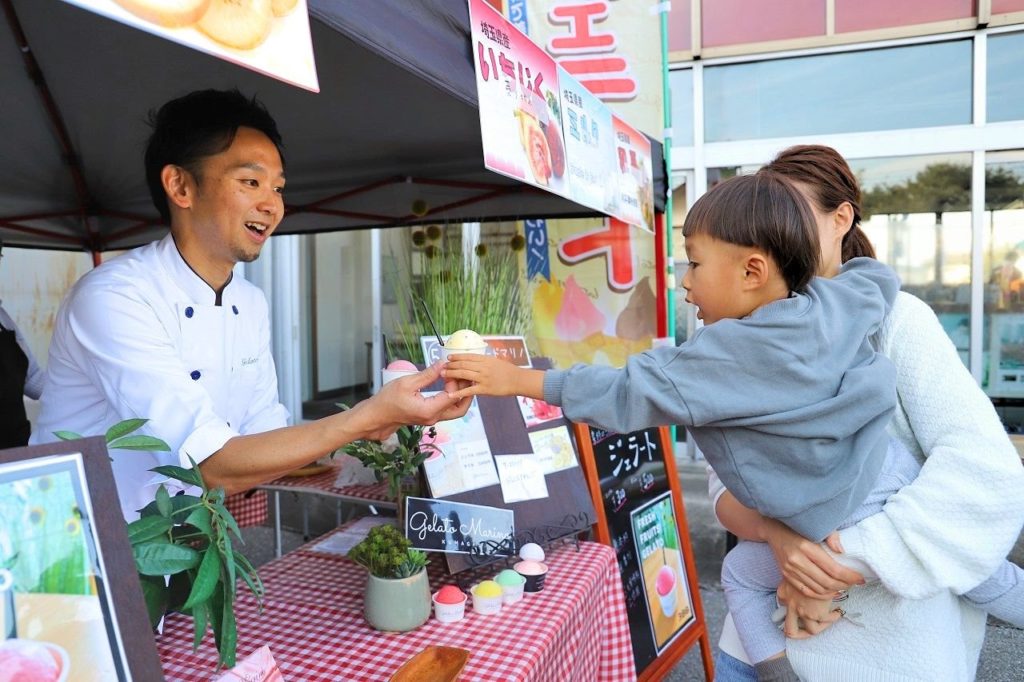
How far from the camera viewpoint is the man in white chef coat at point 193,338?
4.47 ft

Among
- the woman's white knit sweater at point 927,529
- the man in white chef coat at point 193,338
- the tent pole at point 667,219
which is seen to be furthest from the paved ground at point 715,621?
the man in white chef coat at point 193,338

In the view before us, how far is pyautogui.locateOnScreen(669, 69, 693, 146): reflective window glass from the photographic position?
6066 mm

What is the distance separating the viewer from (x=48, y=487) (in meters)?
0.67

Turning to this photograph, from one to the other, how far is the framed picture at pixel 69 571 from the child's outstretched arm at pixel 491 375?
2.42 feet

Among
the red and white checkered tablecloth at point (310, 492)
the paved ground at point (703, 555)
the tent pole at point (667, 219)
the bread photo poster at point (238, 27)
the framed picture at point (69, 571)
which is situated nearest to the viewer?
the framed picture at point (69, 571)

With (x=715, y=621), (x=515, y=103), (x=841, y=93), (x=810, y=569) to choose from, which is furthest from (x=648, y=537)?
(x=841, y=93)

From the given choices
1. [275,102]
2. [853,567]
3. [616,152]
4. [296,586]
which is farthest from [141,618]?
[616,152]

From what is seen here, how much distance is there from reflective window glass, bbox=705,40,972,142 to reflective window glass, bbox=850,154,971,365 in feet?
1.17

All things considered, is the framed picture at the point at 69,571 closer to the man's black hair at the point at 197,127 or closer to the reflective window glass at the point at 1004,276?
the man's black hair at the point at 197,127

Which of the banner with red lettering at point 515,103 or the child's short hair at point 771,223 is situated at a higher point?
the banner with red lettering at point 515,103

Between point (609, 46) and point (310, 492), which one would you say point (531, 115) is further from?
point (609, 46)

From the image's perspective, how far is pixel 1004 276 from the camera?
565cm

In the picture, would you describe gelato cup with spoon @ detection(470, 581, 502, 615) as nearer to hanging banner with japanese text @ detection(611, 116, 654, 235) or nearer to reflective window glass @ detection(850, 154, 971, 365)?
hanging banner with japanese text @ detection(611, 116, 654, 235)

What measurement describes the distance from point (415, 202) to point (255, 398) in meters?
2.08
